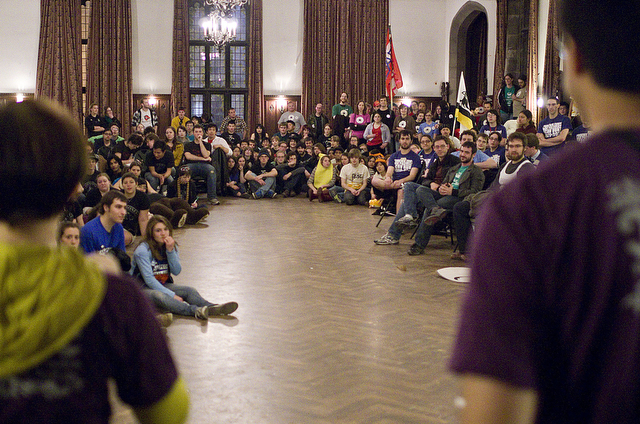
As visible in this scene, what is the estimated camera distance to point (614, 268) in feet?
2.54

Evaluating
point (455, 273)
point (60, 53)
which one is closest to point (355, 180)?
point (455, 273)

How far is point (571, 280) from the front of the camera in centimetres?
79

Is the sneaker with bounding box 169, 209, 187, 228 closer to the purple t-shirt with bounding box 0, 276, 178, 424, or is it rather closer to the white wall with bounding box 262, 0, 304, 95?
the purple t-shirt with bounding box 0, 276, 178, 424

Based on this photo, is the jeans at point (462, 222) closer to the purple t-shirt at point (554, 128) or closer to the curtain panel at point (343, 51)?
the purple t-shirt at point (554, 128)

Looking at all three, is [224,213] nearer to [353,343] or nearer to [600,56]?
[353,343]

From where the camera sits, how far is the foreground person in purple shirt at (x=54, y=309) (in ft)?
3.14

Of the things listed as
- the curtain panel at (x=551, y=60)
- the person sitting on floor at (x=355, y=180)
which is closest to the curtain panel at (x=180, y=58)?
the person sitting on floor at (x=355, y=180)

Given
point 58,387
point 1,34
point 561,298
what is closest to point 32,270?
point 58,387

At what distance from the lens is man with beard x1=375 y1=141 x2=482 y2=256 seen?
278 inches

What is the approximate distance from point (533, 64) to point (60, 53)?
12.2 metres

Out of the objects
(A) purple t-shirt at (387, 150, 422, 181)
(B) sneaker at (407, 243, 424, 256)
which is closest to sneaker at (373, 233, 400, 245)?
(B) sneaker at (407, 243, 424, 256)

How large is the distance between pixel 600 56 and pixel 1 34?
19.5 m

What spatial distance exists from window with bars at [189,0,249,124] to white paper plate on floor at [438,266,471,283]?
1335 centimetres

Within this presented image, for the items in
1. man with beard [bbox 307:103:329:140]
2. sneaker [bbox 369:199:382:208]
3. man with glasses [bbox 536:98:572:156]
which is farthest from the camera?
man with beard [bbox 307:103:329:140]
